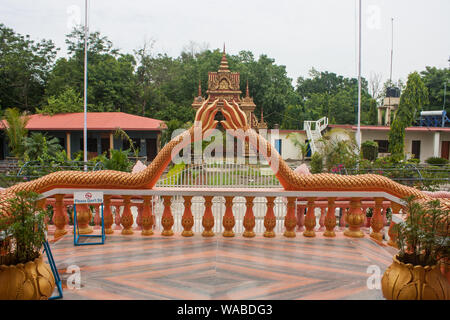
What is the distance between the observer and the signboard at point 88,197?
3758 mm

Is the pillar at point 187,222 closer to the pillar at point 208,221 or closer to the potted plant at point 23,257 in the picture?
the pillar at point 208,221

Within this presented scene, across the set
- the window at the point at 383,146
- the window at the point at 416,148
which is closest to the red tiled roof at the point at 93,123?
the window at the point at 383,146

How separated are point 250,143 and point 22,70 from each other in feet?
105

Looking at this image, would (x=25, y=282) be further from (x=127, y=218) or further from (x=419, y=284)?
(x=419, y=284)

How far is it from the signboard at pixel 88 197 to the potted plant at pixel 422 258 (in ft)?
9.56

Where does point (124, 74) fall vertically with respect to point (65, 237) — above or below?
above

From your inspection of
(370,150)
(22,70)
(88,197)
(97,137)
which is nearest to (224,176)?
(88,197)

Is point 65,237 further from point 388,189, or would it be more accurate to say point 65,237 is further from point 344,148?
point 344,148

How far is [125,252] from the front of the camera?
3.56m

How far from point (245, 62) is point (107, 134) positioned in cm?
1729

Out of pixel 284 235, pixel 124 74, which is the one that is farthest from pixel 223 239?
pixel 124 74

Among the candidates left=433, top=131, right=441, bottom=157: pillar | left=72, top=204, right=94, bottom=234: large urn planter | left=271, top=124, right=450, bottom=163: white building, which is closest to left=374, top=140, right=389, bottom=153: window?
left=271, top=124, right=450, bottom=163: white building

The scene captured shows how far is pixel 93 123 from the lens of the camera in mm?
22812
